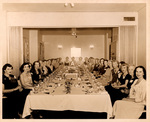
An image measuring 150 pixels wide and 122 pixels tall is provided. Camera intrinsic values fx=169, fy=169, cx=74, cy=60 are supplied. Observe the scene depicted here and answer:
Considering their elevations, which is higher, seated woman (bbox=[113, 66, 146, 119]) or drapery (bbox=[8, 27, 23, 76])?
drapery (bbox=[8, 27, 23, 76])

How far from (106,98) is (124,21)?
107 inches

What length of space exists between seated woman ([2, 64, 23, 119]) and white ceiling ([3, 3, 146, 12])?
5.35ft

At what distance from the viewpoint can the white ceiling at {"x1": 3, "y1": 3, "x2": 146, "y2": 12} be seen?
3899 mm

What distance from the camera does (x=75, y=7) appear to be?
4129 millimetres

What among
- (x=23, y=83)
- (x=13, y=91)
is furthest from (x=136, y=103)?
(x=23, y=83)

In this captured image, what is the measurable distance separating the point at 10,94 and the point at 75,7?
248cm

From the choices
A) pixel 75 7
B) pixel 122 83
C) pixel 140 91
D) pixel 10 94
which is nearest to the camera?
pixel 140 91

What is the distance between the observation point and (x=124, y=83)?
3596mm

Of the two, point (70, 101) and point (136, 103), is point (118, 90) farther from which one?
point (70, 101)

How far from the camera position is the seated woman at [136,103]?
2.51 metres

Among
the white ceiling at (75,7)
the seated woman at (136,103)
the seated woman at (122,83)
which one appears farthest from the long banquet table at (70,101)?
the white ceiling at (75,7)

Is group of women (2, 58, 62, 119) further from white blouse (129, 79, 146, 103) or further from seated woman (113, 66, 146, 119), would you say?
white blouse (129, 79, 146, 103)

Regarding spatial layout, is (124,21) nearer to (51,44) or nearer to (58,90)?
(58,90)

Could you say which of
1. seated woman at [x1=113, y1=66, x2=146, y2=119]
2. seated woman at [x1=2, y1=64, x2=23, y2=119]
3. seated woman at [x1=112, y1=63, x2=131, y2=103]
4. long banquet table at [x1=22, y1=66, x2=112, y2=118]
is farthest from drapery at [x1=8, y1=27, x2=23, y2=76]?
seated woman at [x1=113, y1=66, x2=146, y2=119]
